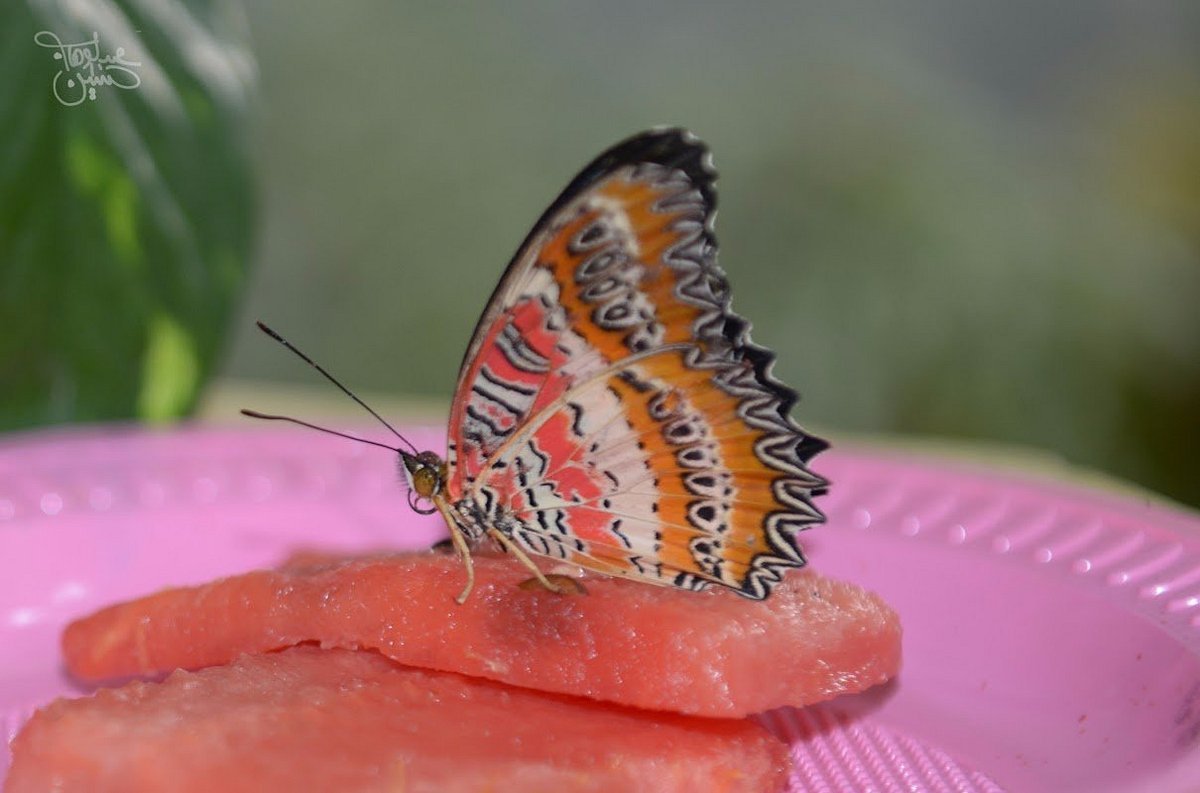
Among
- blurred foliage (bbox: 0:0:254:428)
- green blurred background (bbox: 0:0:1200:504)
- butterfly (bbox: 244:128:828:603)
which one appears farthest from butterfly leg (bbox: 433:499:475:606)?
green blurred background (bbox: 0:0:1200:504)

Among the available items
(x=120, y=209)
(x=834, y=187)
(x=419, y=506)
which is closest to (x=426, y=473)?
(x=419, y=506)

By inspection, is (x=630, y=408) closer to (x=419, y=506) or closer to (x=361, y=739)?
(x=361, y=739)

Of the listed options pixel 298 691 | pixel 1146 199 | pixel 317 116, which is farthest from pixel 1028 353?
pixel 298 691

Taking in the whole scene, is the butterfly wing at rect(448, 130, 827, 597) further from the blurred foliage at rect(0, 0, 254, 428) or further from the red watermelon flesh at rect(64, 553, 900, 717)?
the blurred foliage at rect(0, 0, 254, 428)
